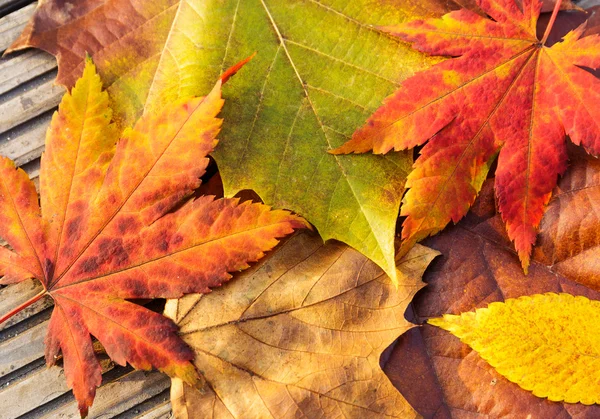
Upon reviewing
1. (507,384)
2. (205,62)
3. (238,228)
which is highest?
(205,62)

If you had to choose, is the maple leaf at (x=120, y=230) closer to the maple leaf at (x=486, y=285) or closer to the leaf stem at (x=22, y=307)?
the leaf stem at (x=22, y=307)

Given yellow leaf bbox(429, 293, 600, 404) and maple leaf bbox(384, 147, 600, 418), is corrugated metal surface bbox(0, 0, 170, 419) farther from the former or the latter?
yellow leaf bbox(429, 293, 600, 404)

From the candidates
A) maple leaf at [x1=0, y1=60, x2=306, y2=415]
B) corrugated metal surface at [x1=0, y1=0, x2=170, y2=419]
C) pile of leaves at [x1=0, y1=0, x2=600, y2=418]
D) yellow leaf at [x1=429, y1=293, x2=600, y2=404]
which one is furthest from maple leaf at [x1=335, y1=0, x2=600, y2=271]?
corrugated metal surface at [x1=0, y1=0, x2=170, y2=419]

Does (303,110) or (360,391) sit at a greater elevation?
(303,110)

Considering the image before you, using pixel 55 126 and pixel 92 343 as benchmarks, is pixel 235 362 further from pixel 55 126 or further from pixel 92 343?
pixel 55 126

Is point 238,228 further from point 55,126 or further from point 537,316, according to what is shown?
point 537,316

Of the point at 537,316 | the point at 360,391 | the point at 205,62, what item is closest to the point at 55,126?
the point at 205,62

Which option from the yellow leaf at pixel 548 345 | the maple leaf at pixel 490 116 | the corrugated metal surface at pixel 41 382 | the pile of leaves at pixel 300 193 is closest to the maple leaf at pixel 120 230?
the pile of leaves at pixel 300 193
